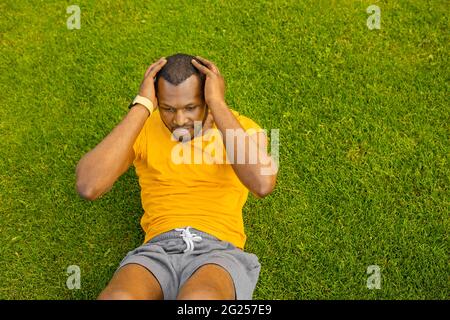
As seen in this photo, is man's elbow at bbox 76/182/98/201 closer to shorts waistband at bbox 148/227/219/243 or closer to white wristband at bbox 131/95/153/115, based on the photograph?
shorts waistband at bbox 148/227/219/243

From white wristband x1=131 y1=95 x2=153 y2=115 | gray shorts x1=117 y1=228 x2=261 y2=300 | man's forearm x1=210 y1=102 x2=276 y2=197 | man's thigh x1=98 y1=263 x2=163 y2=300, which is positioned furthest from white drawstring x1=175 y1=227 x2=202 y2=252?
white wristband x1=131 y1=95 x2=153 y2=115

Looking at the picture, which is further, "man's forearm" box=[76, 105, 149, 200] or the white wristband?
the white wristband

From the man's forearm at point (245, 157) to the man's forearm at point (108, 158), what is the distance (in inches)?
18.4

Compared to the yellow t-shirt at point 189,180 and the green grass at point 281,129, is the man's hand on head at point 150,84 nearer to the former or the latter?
the yellow t-shirt at point 189,180

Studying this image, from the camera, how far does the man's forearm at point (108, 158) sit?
312cm

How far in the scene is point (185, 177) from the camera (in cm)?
338

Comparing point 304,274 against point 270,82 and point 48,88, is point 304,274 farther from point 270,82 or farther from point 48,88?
point 48,88

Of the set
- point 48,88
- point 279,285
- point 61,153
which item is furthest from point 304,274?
point 48,88

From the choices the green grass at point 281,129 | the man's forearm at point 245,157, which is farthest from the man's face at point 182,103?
the green grass at point 281,129

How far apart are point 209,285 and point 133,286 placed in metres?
0.40

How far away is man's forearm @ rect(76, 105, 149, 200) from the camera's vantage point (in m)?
3.12

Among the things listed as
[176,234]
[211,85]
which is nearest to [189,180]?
[176,234]

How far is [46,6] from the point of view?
5.49m

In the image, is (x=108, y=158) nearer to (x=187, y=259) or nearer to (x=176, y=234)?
(x=176, y=234)
